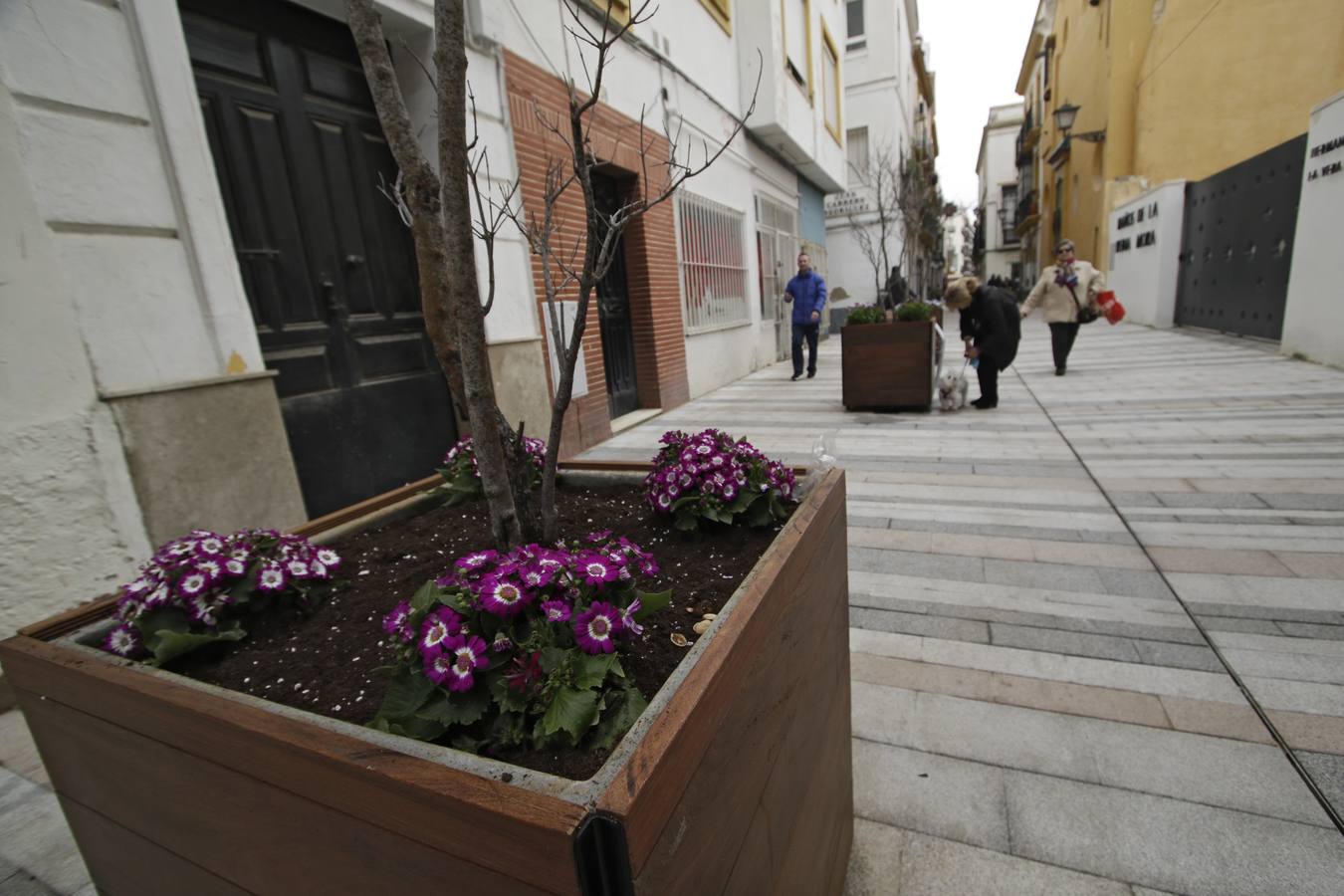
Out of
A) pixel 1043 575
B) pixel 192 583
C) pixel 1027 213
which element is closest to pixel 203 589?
pixel 192 583

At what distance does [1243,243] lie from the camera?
30.7 feet

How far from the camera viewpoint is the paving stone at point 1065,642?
2.24 m

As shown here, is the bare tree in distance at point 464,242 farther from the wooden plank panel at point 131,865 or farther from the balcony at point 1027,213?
the balcony at point 1027,213

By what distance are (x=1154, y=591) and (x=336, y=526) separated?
3169mm

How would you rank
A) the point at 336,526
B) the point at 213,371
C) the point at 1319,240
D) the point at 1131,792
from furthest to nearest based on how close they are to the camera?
the point at 1319,240
the point at 213,371
the point at 336,526
the point at 1131,792

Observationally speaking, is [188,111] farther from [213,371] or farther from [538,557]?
[538,557]

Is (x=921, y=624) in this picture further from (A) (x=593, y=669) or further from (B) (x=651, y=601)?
(A) (x=593, y=669)

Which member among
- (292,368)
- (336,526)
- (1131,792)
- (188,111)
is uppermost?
(188,111)

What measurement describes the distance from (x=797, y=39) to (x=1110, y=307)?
7.14 m

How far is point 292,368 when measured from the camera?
341 centimetres

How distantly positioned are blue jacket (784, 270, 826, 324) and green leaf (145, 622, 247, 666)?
8.73 m

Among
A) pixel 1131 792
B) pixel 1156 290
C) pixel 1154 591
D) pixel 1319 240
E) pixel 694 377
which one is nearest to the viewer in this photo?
pixel 1131 792

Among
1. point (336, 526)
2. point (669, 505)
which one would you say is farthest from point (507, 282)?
point (669, 505)

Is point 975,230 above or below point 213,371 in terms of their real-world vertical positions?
above
